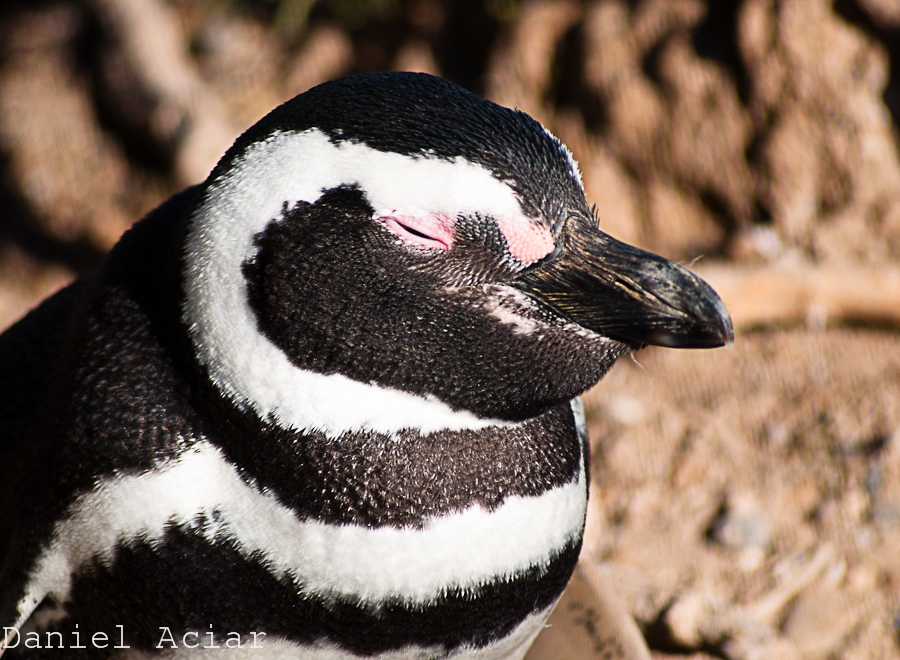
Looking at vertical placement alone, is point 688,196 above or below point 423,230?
above

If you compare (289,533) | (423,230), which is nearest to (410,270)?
(423,230)

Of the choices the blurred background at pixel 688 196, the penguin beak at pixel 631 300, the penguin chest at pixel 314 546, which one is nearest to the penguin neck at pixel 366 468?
the penguin chest at pixel 314 546

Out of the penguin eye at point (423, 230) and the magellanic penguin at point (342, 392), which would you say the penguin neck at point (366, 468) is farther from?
the penguin eye at point (423, 230)

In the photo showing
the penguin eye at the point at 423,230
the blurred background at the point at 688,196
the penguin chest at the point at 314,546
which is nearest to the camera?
the penguin eye at the point at 423,230

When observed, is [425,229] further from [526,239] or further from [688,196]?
[688,196]

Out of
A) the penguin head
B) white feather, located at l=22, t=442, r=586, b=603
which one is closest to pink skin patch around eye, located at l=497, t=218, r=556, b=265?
the penguin head

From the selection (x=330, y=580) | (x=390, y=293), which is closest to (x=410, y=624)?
(x=330, y=580)

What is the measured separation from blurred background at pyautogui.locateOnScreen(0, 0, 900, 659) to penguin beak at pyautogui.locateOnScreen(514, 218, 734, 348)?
29.6 inches

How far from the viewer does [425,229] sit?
44.8 inches

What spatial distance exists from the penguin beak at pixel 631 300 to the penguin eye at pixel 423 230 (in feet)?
0.40

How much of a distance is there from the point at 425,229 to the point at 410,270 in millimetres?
57

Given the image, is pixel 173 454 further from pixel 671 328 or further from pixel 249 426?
pixel 671 328

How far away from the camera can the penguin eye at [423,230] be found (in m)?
1.13

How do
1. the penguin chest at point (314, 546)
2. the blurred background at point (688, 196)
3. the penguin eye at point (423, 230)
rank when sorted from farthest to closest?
the blurred background at point (688, 196) → the penguin chest at point (314, 546) → the penguin eye at point (423, 230)
